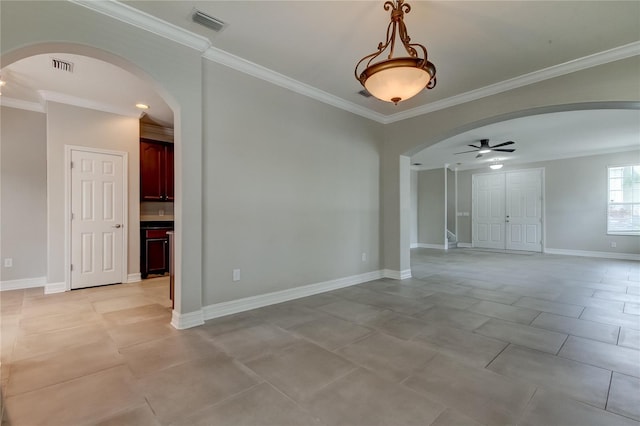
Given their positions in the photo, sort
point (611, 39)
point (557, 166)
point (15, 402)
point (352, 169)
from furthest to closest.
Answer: point (557, 166), point (352, 169), point (611, 39), point (15, 402)

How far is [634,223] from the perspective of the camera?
7676 millimetres

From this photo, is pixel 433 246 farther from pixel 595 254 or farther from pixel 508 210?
pixel 595 254

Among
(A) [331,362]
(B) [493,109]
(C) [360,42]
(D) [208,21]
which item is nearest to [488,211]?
(B) [493,109]

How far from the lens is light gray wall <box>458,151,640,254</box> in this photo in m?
7.90

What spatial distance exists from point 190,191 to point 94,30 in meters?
1.56

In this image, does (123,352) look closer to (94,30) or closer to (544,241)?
(94,30)

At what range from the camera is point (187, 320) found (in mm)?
2980

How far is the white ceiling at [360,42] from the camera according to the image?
257 cm

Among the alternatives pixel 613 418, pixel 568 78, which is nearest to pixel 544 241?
pixel 568 78

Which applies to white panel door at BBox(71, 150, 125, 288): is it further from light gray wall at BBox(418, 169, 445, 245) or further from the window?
the window

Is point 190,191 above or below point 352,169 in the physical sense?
below

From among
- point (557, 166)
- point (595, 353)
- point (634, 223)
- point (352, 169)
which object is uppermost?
Result: point (557, 166)

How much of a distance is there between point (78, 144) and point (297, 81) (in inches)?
144

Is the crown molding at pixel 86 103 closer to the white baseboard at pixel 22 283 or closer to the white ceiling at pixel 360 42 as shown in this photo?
the white ceiling at pixel 360 42
